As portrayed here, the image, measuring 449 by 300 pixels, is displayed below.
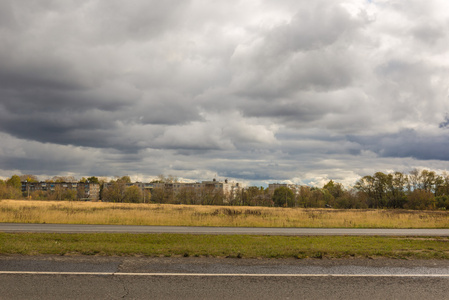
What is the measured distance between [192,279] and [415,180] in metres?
111

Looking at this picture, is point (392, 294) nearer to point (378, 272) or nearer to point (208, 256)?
point (378, 272)

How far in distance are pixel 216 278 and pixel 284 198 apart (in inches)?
4571

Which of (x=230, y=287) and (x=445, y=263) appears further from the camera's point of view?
(x=445, y=263)

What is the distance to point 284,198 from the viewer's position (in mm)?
121625

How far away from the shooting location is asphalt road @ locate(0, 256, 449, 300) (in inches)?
289

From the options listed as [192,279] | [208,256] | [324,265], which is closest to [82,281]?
[192,279]

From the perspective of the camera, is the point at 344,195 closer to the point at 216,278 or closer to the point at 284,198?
the point at 284,198

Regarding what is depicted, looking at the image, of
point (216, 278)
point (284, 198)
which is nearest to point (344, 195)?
point (284, 198)

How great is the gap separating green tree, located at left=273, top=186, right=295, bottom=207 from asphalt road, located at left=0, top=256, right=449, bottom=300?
368 feet

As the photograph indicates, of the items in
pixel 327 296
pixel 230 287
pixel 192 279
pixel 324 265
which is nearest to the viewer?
pixel 327 296

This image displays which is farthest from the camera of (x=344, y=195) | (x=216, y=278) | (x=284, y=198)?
(x=284, y=198)

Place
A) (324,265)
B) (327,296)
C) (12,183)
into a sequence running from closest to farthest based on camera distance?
(327,296)
(324,265)
(12,183)

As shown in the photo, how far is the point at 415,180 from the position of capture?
102m

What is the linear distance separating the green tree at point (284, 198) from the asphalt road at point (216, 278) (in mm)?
112121
